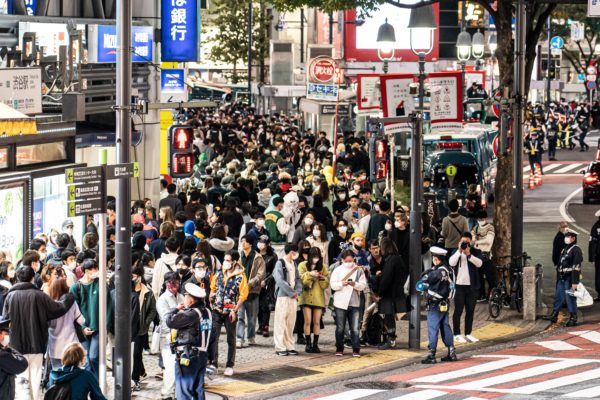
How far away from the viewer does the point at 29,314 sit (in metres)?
16.5

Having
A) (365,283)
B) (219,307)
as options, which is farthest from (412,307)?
(219,307)

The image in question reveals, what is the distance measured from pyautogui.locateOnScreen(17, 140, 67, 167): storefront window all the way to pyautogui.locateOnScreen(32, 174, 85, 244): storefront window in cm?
75

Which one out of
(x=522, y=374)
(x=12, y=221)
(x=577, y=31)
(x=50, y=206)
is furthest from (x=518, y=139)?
(x=577, y=31)

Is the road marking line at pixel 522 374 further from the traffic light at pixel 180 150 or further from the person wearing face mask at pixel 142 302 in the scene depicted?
the traffic light at pixel 180 150

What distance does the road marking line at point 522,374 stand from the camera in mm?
19250

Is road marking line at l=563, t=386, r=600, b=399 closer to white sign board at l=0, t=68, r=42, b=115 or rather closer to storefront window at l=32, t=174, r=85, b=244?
white sign board at l=0, t=68, r=42, b=115

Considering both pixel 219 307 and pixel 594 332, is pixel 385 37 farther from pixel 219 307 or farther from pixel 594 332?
pixel 219 307

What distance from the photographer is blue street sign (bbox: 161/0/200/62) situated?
Result: 109 feet

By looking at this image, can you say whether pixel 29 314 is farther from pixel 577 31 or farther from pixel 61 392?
pixel 577 31

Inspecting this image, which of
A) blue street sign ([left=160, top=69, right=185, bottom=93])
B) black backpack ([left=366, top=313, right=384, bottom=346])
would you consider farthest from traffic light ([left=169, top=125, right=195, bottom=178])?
blue street sign ([left=160, top=69, right=185, bottom=93])

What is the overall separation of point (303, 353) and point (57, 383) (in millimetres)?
8433

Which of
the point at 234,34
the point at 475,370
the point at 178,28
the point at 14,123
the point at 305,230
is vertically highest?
the point at 234,34

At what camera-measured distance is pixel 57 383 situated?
13523 millimetres

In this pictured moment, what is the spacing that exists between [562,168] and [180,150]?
36.8m
